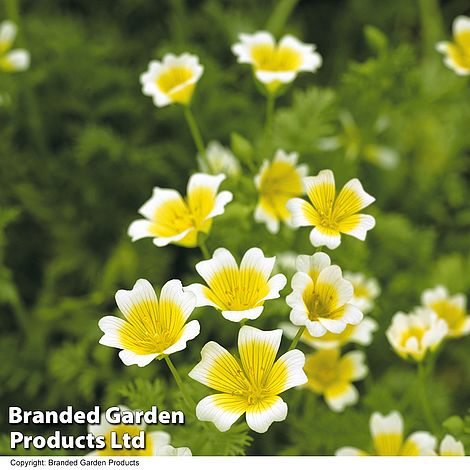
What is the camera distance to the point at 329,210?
139 centimetres

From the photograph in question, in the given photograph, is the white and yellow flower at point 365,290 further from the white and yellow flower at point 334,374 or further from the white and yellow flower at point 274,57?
the white and yellow flower at point 274,57

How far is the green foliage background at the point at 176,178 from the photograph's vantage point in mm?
1962

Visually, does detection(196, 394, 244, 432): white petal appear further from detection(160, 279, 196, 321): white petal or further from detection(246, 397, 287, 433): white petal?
detection(160, 279, 196, 321): white petal

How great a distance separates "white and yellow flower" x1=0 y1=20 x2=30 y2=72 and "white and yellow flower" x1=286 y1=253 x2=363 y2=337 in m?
1.19

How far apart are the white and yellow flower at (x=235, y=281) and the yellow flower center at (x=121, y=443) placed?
322 millimetres

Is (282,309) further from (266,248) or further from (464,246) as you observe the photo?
(464,246)

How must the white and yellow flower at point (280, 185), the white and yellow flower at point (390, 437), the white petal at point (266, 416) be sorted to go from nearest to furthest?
the white petal at point (266, 416)
the white and yellow flower at point (390, 437)
the white and yellow flower at point (280, 185)

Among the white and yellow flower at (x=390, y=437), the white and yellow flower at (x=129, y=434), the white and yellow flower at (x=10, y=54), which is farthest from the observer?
the white and yellow flower at (x=10, y=54)

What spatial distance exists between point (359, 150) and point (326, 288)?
99cm

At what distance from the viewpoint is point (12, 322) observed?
2250 mm

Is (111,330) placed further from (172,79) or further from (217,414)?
(172,79)

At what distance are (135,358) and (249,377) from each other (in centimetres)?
20

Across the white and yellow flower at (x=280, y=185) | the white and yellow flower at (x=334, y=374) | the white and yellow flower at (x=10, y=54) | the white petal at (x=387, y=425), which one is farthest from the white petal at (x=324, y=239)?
the white and yellow flower at (x=10, y=54)
